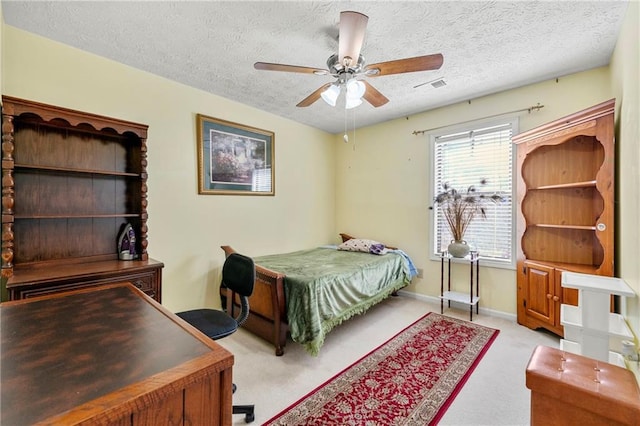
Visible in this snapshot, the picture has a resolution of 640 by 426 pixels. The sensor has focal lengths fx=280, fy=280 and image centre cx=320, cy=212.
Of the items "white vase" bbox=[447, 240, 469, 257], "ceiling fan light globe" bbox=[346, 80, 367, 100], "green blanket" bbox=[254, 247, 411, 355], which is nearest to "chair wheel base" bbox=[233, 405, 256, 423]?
"green blanket" bbox=[254, 247, 411, 355]

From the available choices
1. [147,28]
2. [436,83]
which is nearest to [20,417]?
[147,28]

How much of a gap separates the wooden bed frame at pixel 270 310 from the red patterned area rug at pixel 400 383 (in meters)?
0.62

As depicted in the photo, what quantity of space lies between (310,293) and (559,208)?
272cm

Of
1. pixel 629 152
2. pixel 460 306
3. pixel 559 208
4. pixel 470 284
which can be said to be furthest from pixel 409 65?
pixel 460 306

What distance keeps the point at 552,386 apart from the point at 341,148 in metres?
4.25

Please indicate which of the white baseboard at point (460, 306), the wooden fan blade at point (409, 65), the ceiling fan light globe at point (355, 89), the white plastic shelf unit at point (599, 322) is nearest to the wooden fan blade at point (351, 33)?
the wooden fan blade at point (409, 65)

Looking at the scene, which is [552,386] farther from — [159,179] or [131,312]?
[159,179]

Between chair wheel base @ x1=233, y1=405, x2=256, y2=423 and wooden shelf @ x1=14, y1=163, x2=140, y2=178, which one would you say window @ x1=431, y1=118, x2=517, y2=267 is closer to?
chair wheel base @ x1=233, y1=405, x2=256, y2=423

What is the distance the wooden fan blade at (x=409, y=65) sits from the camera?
1.80 m

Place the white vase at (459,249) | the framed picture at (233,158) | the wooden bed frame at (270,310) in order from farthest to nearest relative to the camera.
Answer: the white vase at (459,249), the framed picture at (233,158), the wooden bed frame at (270,310)

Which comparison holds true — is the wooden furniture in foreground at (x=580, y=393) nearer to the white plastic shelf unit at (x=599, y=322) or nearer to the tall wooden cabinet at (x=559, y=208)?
the white plastic shelf unit at (x=599, y=322)

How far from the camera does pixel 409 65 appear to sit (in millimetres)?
1894

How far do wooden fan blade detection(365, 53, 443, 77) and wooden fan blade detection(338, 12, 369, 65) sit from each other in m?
0.19

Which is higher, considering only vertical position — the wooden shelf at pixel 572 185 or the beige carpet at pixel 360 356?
the wooden shelf at pixel 572 185
